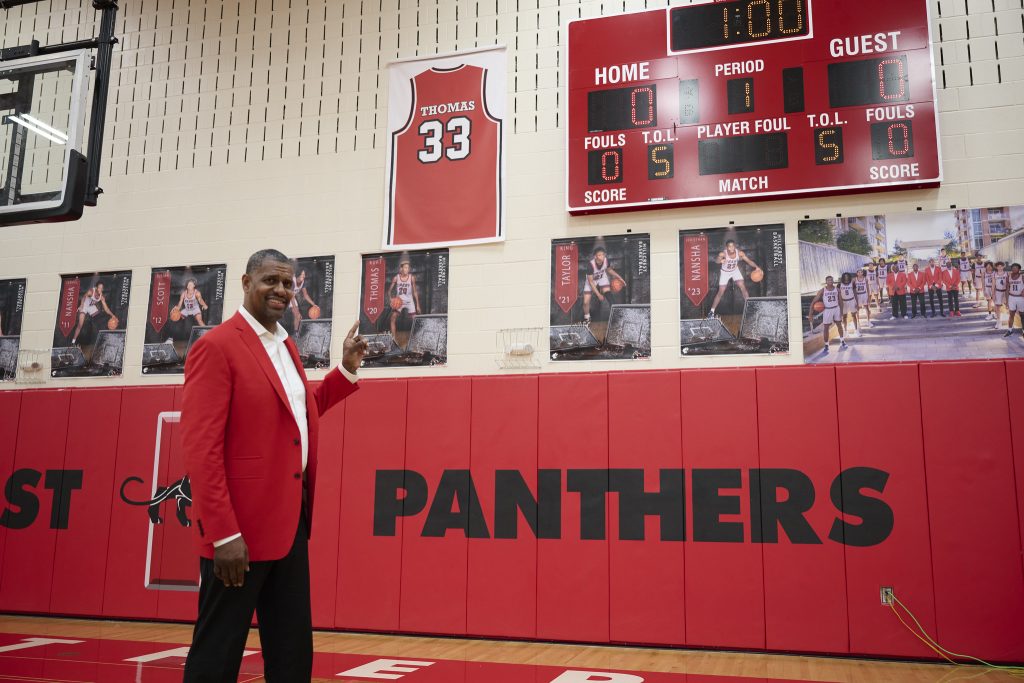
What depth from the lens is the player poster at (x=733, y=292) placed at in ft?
17.7

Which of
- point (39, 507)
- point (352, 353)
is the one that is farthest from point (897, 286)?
point (39, 507)

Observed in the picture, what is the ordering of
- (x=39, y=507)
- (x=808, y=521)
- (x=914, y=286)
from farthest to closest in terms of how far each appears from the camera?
(x=39, y=507) → (x=914, y=286) → (x=808, y=521)

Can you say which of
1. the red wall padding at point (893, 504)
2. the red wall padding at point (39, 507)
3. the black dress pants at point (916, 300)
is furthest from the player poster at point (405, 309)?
the black dress pants at point (916, 300)

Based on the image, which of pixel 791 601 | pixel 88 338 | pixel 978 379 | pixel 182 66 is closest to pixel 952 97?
pixel 978 379

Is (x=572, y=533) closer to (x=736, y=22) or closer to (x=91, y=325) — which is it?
(x=736, y=22)

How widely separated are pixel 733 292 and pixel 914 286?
1141 millimetres

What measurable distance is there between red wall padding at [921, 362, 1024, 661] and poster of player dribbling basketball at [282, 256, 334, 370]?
4245 mm

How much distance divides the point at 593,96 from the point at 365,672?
4.15m

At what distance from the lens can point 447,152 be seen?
627 cm

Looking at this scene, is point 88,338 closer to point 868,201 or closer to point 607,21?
point 607,21

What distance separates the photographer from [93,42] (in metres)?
5.44

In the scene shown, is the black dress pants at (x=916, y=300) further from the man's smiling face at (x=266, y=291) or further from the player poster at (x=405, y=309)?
the man's smiling face at (x=266, y=291)

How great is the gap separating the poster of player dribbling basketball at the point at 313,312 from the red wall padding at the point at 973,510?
424 cm

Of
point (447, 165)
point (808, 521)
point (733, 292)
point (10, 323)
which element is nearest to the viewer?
point (808, 521)
